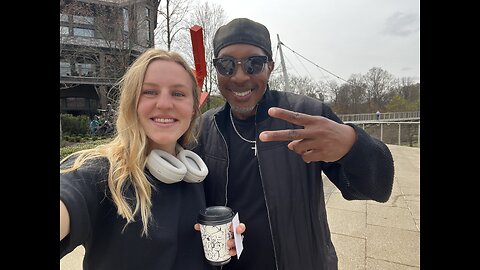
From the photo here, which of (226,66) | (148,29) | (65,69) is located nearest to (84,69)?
(65,69)

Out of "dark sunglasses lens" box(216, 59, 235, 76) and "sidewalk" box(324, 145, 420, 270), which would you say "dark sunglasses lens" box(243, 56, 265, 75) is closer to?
"dark sunglasses lens" box(216, 59, 235, 76)

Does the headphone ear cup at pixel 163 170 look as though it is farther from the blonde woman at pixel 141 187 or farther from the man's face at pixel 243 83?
the man's face at pixel 243 83

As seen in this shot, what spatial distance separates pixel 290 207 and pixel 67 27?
13.7m

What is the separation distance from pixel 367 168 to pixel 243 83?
35.8 inches

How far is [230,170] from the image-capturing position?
1.61 m

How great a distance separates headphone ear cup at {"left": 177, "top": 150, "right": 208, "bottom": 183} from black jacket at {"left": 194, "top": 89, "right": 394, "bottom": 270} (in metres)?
0.21

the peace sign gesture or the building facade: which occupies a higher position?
the building facade

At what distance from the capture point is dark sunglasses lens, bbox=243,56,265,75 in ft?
5.67

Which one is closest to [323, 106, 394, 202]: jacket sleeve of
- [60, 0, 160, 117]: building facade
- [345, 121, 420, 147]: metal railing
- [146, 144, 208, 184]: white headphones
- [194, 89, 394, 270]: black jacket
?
[194, 89, 394, 270]: black jacket

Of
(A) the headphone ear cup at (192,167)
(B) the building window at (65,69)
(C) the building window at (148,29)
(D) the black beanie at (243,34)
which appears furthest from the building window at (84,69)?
(A) the headphone ear cup at (192,167)

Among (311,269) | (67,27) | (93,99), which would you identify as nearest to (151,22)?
(67,27)

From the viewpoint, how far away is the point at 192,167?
134 centimetres

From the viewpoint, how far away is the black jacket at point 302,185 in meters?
1.30

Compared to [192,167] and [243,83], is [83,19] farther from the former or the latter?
[192,167]
